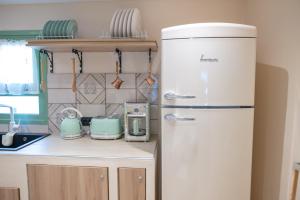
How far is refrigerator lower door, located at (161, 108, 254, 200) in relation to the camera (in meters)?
1.41

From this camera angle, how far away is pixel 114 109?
2.15 metres

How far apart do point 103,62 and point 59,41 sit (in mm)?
456

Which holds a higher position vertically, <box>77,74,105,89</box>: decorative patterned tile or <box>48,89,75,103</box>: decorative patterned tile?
<box>77,74,105,89</box>: decorative patterned tile

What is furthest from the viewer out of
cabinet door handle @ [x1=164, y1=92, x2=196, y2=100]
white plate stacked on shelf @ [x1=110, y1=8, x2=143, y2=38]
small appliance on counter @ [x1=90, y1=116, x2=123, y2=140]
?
small appliance on counter @ [x1=90, y1=116, x2=123, y2=140]

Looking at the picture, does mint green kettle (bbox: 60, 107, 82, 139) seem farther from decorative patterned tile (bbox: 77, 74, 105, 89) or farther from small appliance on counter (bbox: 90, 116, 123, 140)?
decorative patterned tile (bbox: 77, 74, 105, 89)

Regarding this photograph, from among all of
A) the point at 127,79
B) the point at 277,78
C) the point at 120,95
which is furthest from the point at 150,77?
the point at 277,78

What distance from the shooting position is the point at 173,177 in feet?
4.84

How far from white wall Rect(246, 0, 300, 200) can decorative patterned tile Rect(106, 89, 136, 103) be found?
3.42 feet

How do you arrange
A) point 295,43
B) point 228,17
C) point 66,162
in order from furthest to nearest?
1. point 228,17
2. point 66,162
3. point 295,43

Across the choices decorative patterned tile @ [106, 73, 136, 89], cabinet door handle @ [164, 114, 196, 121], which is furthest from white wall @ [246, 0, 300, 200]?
decorative patterned tile @ [106, 73, 136, 89]

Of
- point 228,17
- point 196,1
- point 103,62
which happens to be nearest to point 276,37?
Result: point 228,17

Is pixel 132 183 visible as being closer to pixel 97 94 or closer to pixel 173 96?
pixel 173 96

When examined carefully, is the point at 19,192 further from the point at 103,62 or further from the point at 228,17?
the point at 228,17

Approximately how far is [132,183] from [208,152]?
1.79 feet
